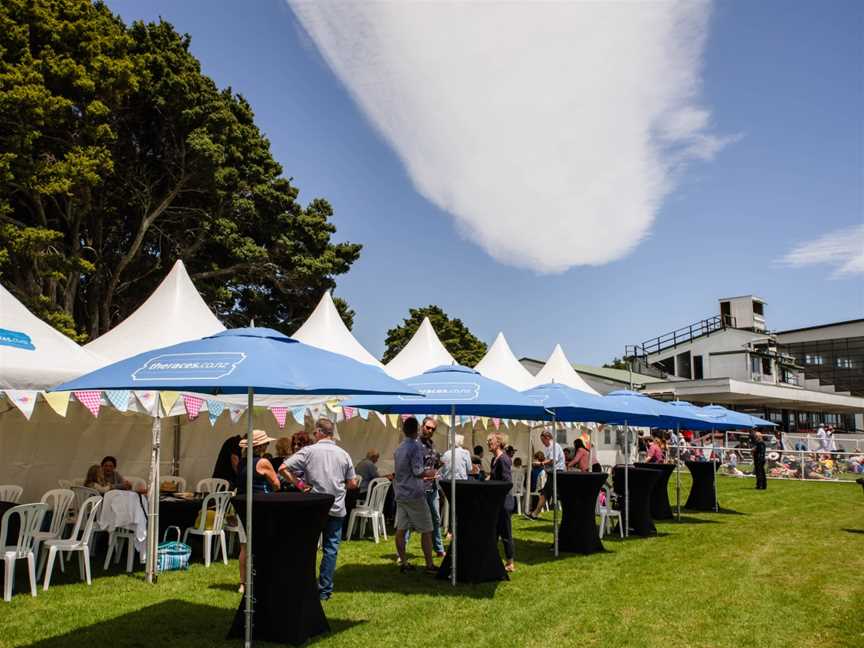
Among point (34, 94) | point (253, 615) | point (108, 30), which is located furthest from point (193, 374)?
point (108, 30)

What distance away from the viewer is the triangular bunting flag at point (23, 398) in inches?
314

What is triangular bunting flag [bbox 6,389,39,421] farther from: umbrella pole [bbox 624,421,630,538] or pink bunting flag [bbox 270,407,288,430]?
umbrella pole [bbox 624,421,630,538]

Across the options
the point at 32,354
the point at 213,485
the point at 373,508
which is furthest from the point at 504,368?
the point at 32,354

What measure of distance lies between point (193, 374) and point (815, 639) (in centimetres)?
550

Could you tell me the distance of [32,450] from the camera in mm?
11133

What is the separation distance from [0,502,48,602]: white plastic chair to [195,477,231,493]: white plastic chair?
9.89 feet

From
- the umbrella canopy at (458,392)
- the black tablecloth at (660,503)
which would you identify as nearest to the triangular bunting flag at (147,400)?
the umbrella canopy at (458,392)

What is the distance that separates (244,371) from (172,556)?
4.76m

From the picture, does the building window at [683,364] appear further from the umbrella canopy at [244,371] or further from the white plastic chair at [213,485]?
the umbrella canopy at [244,371]

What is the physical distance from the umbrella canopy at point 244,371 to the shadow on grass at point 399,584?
2971 millimetres

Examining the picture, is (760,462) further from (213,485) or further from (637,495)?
(213,485)

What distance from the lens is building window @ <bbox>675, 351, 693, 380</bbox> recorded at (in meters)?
48.5

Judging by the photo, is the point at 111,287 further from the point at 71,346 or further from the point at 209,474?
the point at 71,346

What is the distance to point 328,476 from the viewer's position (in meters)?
6.75
